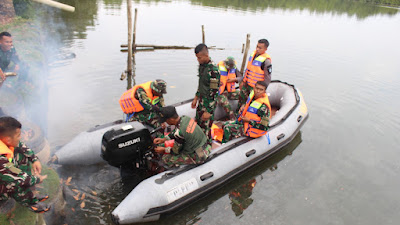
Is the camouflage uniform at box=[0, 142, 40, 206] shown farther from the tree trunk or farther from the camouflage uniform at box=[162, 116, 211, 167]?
the tree trunk

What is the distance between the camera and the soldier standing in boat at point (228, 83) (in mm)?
6258

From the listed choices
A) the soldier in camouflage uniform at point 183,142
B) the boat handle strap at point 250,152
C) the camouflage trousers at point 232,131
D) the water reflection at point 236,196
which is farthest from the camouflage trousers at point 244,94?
the soldier in camouflage uniform at point 183,142

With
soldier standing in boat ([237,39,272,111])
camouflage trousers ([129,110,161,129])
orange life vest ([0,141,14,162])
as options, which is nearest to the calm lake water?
camouflage trousers ([129,110,161,129])

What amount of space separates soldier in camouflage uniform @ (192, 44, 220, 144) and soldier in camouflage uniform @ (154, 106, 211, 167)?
0.65 meters

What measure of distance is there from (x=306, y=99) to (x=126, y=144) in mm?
7058

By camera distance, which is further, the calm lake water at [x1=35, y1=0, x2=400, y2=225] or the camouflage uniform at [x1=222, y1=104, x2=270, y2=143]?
the camouflage uniform at [x1=222, y1=104, x2=270, y2=143]

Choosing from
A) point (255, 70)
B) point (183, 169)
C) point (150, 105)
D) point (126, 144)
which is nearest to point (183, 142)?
point (183, 169)

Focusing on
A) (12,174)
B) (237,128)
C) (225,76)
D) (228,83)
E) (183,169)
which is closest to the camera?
(12,174)

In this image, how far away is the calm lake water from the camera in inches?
177

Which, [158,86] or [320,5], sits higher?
[320,5]

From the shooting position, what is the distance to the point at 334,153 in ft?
20.5

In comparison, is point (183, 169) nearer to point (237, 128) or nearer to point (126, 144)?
point (126, 144)

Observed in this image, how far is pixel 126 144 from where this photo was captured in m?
3.78

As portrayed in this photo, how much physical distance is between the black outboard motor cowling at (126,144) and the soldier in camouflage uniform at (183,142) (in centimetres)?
24
